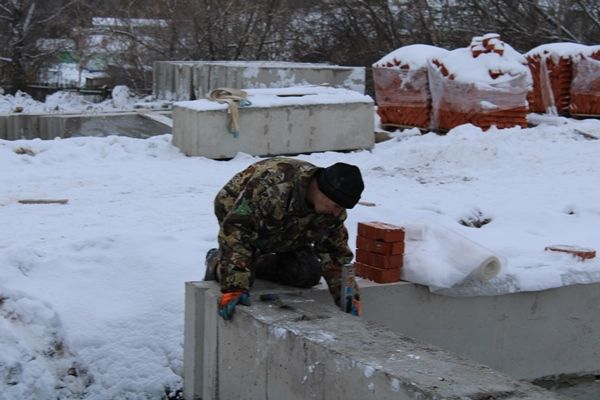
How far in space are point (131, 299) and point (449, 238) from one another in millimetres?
2007

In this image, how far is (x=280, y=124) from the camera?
1129cm

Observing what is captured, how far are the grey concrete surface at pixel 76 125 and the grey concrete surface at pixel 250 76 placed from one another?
5.01ft

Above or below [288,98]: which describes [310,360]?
below

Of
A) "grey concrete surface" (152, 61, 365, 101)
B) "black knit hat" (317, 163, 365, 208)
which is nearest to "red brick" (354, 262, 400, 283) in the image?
"black knit hat" (317, 163, 365, 208)

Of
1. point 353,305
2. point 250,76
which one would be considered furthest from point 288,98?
point 353,305

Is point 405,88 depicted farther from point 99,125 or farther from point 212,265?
point 212,265

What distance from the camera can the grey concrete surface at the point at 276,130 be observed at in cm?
1066

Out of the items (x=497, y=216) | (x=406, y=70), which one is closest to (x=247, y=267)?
(x=497, y=216)

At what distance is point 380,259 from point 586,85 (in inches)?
398

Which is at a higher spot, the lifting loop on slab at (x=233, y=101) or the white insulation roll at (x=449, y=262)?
the lifting loop on slab at (x=233, y=101)

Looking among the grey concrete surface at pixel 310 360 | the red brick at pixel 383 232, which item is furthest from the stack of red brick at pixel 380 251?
the grey concrete surface at pixel 310 360

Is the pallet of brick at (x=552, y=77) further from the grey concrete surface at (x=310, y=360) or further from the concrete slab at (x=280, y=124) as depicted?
the grey concrete surface at (x=310, y=360)

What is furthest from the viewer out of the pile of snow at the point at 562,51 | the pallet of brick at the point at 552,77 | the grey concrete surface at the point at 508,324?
the pallet of brick at the point at 552,77

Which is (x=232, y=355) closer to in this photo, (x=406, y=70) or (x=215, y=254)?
(x=215, y=254)
